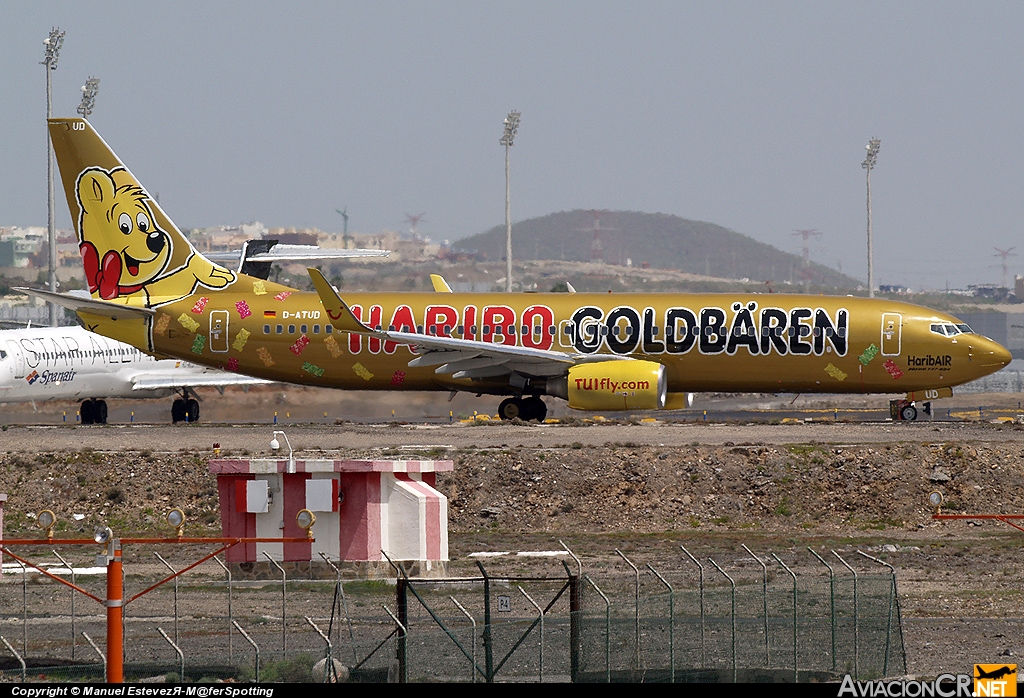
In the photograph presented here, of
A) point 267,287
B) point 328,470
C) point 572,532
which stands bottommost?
point 572,532

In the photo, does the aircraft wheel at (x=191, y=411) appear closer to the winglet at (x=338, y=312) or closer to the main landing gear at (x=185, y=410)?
the main landing gear at (x=185, y=410)

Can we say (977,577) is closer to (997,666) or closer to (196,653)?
(997,666)

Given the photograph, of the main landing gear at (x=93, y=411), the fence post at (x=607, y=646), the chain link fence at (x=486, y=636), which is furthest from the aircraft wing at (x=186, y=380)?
the fence post at (x=607, y=646)

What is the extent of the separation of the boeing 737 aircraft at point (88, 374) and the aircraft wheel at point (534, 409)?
35.1 feet

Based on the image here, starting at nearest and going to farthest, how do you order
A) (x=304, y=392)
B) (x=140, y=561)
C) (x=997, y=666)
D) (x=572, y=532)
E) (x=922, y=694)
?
(x=922, y=694) → (x=997, y=666) → (x=140, y=561) → (x=572, y=532) → (x=304, y=392)

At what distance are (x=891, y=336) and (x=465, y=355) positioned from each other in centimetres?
1179

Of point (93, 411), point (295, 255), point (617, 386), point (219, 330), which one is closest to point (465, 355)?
point (617, 386)

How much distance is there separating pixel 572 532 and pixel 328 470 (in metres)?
7.19

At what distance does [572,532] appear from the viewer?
97.2ft

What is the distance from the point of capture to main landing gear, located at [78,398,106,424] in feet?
171

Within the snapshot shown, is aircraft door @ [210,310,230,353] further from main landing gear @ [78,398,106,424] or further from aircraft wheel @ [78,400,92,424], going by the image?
aircraft wheel @ [78,400,92,424]

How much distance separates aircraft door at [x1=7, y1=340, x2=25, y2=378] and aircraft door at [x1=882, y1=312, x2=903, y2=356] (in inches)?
1083

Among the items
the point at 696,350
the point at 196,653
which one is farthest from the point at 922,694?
the point at 696,350

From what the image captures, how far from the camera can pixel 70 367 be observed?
163ft
